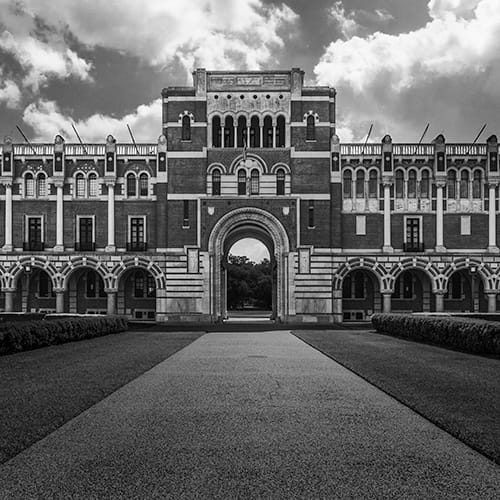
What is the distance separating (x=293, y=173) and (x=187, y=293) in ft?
37.3

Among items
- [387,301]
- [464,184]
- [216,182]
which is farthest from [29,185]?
[464,184]

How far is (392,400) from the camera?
425 inches

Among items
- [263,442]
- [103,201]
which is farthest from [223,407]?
[103,201]

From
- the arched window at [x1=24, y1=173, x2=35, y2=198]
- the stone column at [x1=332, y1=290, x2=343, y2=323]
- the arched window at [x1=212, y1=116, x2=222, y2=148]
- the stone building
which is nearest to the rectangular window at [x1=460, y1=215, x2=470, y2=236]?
the stone building

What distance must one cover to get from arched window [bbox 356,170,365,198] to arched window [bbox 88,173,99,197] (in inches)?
746

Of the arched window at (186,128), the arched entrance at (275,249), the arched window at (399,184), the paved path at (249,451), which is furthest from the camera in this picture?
the arched window at (399,184)

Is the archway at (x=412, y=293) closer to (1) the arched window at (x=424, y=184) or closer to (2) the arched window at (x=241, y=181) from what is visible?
(1) the arched window at (x=424, y=184)

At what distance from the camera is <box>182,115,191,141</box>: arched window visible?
44.9m

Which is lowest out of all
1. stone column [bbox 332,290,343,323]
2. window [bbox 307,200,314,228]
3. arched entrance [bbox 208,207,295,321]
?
stone column [bbox 332,290,343,323]

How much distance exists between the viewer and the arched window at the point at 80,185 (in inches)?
1789

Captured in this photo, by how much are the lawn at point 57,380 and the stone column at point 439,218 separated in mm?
27630

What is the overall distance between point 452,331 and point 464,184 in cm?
2633

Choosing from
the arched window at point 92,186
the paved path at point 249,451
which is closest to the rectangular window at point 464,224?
the arched window at point 92,186

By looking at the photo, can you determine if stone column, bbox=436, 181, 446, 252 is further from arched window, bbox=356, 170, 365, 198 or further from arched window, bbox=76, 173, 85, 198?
arched window, bbox=76, 173, 85, 198
